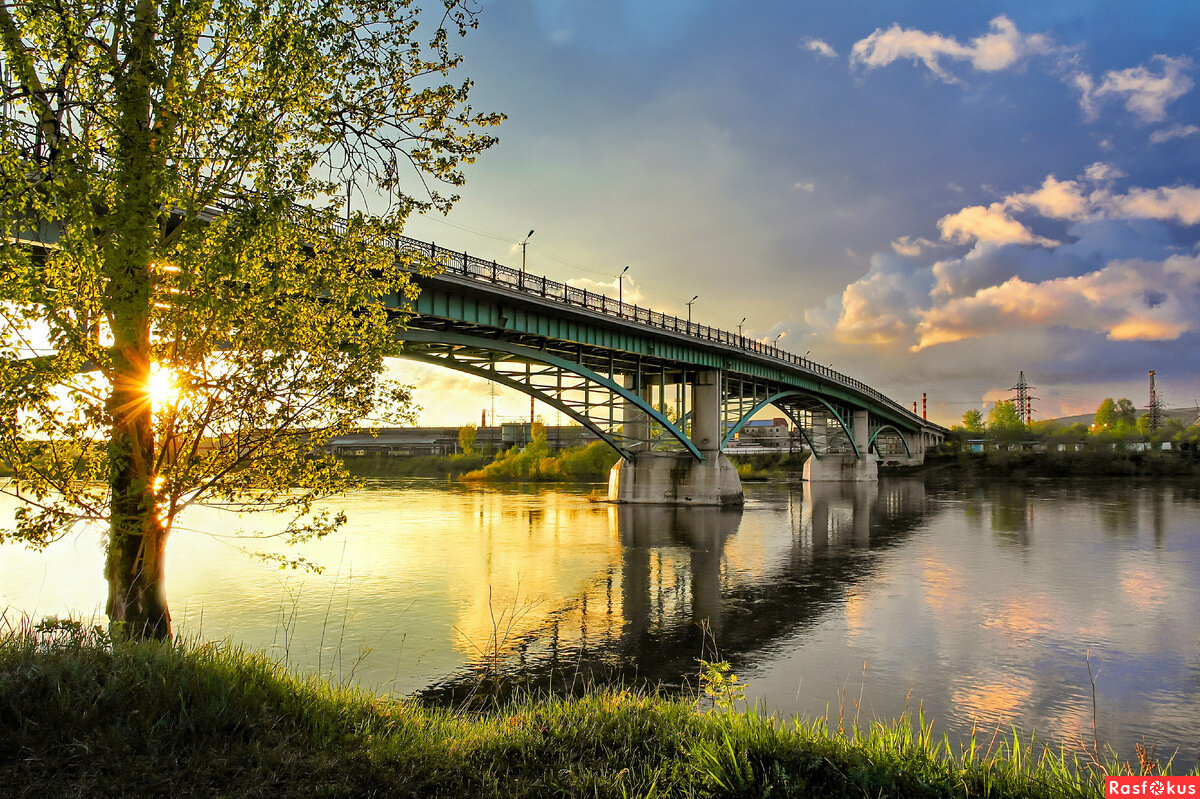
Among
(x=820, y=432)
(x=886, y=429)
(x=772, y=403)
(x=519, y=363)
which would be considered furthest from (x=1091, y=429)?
(x=519, y=363)

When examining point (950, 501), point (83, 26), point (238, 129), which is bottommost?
point (950, 501)

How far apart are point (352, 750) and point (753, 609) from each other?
15.9 m

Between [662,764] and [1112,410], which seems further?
[1112,410]

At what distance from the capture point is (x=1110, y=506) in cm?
5091

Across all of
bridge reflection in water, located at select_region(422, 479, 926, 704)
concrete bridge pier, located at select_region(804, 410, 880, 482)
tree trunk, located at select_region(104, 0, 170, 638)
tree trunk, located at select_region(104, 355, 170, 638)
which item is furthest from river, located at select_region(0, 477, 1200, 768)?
concrete bridge pier, located at select_region(804, 410, 880, 482)

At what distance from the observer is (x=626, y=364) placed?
50812 millimetres

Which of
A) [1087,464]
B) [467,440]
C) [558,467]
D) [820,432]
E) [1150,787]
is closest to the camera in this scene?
[1150,787]

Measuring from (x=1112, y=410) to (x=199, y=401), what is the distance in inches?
7659

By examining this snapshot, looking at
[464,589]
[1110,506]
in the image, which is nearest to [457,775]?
[464,589]

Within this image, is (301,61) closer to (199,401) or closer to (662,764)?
(199,401)

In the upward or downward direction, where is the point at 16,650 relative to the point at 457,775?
upward

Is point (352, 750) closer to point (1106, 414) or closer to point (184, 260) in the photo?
point (184, 260)

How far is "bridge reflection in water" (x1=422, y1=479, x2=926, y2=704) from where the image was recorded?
14.3 meters

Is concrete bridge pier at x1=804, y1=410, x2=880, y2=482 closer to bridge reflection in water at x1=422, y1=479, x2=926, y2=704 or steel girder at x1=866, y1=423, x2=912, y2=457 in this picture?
steel girder at x1=866, y1=423, x2=912, y2=457
